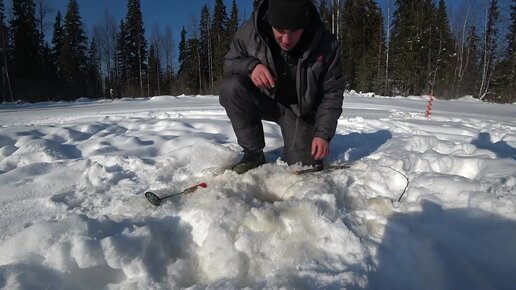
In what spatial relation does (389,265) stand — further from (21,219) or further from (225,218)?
(21,219)

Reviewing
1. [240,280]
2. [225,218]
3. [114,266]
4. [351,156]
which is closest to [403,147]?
[351,156]

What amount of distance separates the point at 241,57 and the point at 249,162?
2.48ft

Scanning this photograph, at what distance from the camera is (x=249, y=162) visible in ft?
7.77

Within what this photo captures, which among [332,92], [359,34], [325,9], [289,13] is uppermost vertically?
[325,9]

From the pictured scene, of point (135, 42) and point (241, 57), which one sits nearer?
point (241, 57)

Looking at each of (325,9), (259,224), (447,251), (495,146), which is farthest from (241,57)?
(325,9)

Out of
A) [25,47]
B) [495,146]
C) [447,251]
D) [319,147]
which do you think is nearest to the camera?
[447,251]

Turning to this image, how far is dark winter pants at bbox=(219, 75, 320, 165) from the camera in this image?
2.40 m

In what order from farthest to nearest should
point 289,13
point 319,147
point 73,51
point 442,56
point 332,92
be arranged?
point 73,51 → point 442,56 → point 332,92 → point 319,147 → point 289,13

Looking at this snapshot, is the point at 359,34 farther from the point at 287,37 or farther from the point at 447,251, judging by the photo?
the point at 447,251

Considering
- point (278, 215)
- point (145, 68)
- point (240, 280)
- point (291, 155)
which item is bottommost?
point (240, 280)

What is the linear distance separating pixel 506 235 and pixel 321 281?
0.88 meters

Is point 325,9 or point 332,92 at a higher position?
point 325,9

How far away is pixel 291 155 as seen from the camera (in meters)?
2.46
